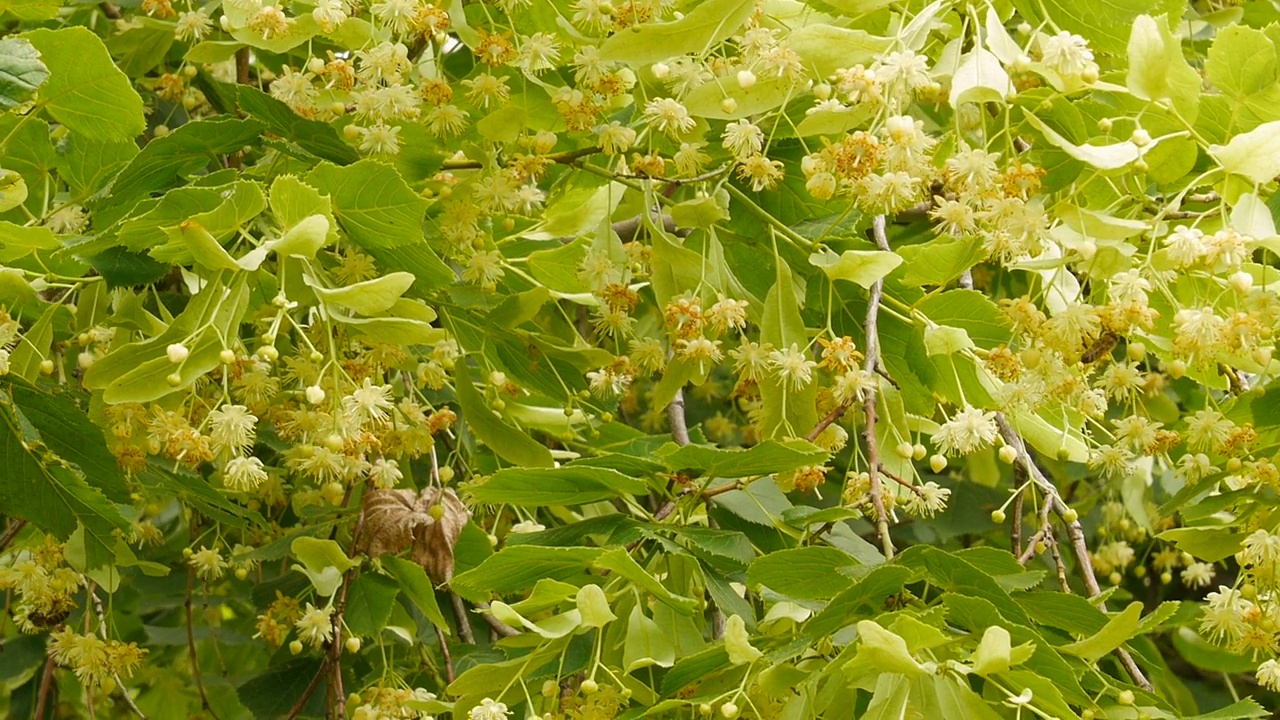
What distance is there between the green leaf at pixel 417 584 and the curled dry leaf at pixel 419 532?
3 cm

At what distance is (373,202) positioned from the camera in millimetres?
1134

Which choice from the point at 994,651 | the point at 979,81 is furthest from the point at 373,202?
the point at 994,651

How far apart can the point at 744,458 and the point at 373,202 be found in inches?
15.1

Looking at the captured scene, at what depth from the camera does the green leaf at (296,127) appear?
Result: 1.26 meters

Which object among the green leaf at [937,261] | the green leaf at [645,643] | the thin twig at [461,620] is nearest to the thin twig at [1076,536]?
the green leaf at [937,261]

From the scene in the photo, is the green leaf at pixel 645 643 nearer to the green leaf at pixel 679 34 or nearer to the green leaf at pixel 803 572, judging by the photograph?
the green leaf at pixel 803 572

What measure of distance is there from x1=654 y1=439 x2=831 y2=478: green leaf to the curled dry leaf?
39 cm

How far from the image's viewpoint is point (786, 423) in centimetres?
122

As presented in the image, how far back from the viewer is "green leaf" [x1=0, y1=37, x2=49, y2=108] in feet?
3.71

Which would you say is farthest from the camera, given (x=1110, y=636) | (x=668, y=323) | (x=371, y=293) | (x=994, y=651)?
(x=668, y=323)

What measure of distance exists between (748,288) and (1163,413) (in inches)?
34.9

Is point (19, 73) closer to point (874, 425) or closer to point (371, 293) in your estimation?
point (371, 293)

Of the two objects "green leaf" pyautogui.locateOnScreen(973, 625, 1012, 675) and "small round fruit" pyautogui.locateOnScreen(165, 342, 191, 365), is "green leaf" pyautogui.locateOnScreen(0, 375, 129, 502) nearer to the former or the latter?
"small round fruit" pyautogui.locateOnScreen(165, 342, 191, 365)

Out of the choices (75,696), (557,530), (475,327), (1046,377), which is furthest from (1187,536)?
(75,696)
